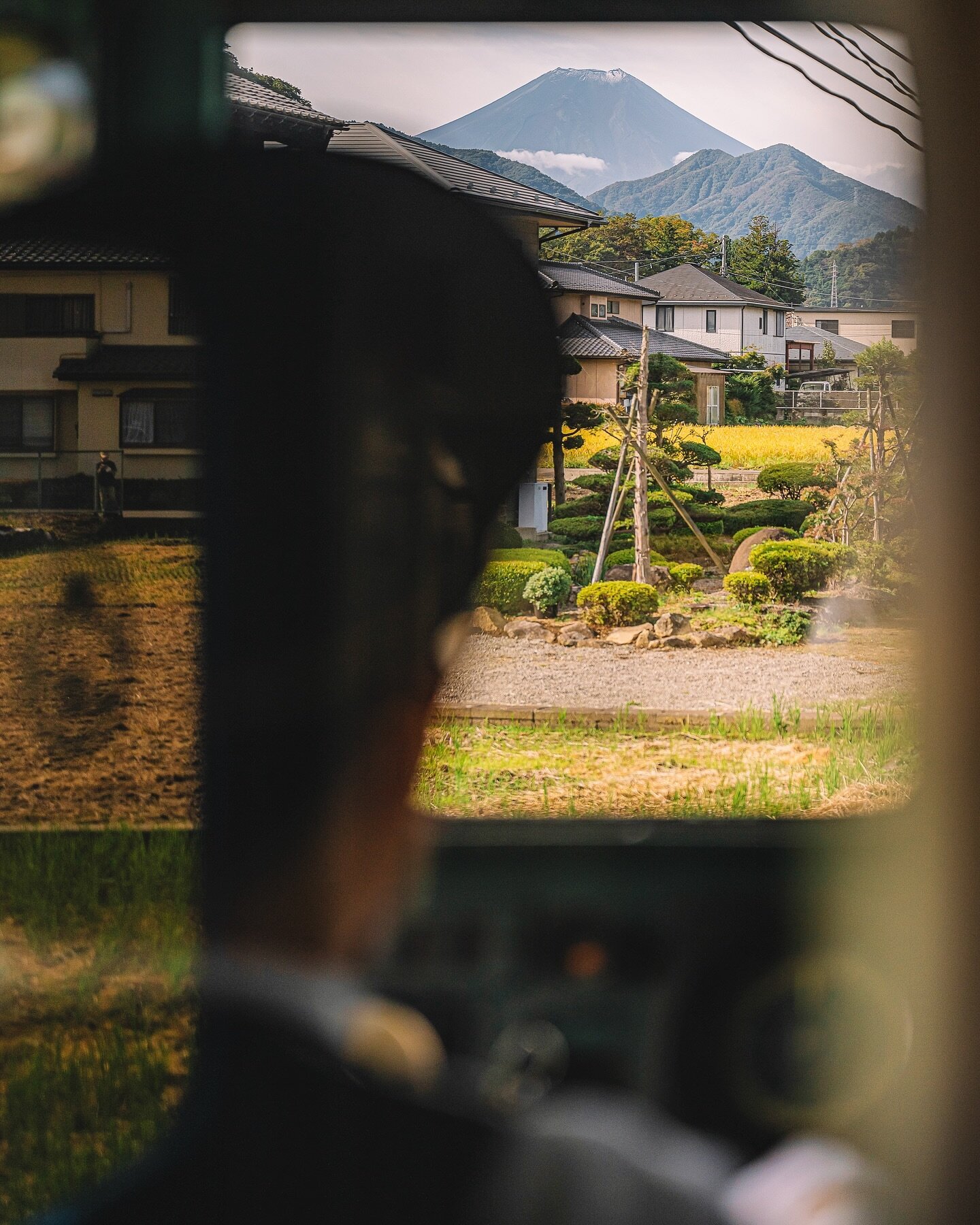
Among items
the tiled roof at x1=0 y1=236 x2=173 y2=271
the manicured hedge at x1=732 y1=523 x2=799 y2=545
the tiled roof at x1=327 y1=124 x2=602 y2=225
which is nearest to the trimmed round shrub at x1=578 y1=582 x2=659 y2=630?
the manicured hedge at x1=732 y1=523 x2=799 y2=545

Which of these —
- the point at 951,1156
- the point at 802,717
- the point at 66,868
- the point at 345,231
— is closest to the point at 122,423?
the point at 345,231

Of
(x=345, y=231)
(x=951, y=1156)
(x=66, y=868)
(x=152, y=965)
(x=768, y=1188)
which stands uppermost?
(x=345, y=231)

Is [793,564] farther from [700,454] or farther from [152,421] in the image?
[152,421]

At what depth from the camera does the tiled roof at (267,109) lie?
0.97 metres

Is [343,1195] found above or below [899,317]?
below

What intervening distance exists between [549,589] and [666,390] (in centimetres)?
100

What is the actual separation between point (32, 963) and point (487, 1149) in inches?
78.6

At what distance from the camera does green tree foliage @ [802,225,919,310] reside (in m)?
1.03

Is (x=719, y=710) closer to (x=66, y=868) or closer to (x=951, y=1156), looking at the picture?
(x=66, y=868)

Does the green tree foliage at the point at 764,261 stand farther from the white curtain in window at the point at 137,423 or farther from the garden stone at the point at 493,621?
the white curtain in window at the point at 137,423

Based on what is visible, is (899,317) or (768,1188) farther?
(899,317)

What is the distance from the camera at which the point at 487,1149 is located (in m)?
0.34

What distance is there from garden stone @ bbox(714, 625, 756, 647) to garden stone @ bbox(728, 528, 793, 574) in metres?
0.44

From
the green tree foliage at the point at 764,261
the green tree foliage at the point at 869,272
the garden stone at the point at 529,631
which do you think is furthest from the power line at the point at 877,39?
the garden stone at the point at 529,631
